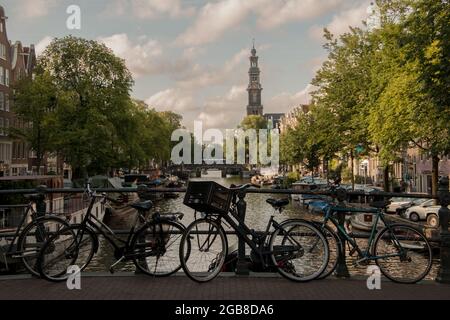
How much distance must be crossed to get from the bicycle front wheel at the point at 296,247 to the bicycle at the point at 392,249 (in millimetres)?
166

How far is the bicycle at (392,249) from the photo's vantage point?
25.3 ft

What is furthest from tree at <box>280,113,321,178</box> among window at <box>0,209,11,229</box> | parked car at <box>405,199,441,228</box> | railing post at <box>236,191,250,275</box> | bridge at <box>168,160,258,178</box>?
bridge at <box>168,160,258,178</box>

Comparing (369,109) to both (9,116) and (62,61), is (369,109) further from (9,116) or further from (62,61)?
(9,116)

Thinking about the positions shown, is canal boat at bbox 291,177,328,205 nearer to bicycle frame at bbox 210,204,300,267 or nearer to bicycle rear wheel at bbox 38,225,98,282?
bicycle frame at bbox 210,204,300,267

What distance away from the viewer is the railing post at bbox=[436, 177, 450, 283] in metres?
7.70

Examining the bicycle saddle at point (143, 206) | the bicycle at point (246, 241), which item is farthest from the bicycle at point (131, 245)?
the bicycle at point (246, 241)

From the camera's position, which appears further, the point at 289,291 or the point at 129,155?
the point at 129,155

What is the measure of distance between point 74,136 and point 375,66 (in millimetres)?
25122

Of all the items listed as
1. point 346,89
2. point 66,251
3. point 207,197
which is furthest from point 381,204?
point 346,89

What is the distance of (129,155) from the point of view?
60500 mm

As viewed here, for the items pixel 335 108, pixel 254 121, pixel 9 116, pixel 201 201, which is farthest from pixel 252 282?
pixel 254 121
